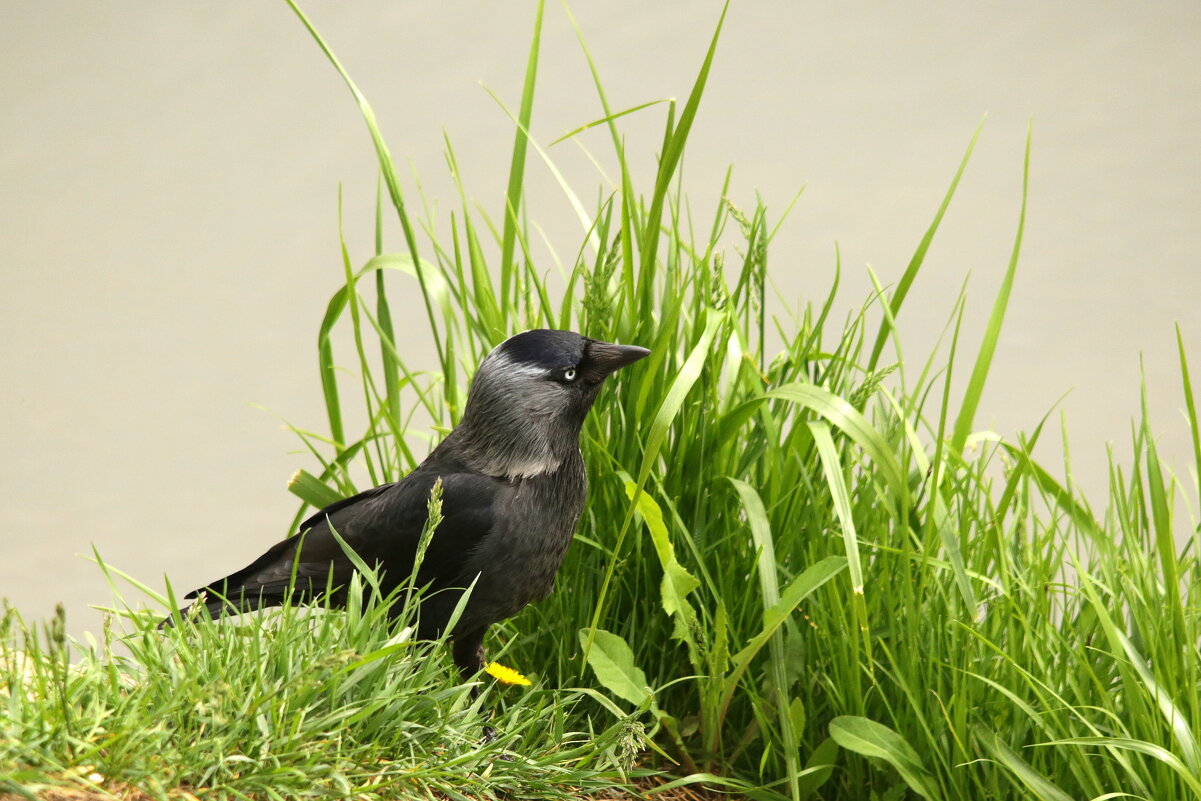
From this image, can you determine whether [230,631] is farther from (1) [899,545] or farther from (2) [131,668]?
(1) [899,545]

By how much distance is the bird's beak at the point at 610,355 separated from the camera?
5.49 feet

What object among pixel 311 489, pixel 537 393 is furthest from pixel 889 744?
pixel 311 489

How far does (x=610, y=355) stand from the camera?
1.69 metres

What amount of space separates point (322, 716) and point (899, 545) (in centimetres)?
97

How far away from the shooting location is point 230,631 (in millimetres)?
1514

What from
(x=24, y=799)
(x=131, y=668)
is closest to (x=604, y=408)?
(x=131, y=668)

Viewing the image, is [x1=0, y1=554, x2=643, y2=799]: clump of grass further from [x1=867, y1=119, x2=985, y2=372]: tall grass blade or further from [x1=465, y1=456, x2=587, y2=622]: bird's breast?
[x1=867, y1=119, x2=985, y2=372]: tall grass blade

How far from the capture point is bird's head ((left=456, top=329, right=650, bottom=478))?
1692 mm

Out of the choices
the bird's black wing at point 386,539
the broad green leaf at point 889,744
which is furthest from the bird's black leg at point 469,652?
the broad green leaf at point 889,744

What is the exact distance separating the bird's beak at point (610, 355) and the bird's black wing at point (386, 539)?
0.24 meters

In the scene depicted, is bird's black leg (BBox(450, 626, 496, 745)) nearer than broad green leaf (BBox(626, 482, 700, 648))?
No

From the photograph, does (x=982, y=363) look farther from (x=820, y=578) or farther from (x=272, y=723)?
(x=272, y=723)

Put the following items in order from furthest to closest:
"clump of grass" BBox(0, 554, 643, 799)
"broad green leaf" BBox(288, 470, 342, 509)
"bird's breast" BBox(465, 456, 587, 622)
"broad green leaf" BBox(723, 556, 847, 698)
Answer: "broad green leaf" BBox(288, 470, 342, 509), "bird's breast" BBox(465, 456, 587, 622), "broad green leaf" BBox(723, 556, 847, 698), "clump of grass" BBox(0, 554, 643, 799)

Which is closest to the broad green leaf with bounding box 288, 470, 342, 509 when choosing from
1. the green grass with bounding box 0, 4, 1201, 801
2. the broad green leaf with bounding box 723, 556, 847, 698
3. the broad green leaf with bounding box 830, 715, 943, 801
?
the green grass with bounding box 0, 4, 1201, 801
